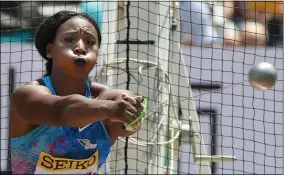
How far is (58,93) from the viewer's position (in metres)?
3.20

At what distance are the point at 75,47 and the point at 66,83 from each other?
0.45 ft

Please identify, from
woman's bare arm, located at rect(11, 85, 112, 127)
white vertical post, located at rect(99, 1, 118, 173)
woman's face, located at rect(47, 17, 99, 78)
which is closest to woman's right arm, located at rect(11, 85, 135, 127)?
woman's bare arm, located at rect(11, 85, 112, 127)

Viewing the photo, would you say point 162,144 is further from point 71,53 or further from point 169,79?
point 71,53

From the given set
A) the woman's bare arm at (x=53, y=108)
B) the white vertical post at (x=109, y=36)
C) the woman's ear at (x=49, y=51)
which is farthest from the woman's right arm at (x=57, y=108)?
A: the white vertical post at (x=109, y=36)

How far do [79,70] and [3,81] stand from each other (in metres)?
4.40

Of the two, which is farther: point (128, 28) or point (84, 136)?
point (128, 28)

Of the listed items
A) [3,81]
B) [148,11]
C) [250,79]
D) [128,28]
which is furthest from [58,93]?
[3,81]

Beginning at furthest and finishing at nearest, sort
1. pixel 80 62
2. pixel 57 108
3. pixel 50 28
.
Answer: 1. pixel 50 28
2. pixel 80 62
3. pixel 57 108

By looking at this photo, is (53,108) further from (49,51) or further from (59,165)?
(49,51)

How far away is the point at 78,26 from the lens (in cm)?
323

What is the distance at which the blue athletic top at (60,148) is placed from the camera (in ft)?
10.4

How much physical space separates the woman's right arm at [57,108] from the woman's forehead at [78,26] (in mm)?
258

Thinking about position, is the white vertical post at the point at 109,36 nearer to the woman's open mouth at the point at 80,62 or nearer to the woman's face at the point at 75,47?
the woman's face at the point at 75,47

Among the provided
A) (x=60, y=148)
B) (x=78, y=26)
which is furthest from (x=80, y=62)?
(x=60, y=148)
